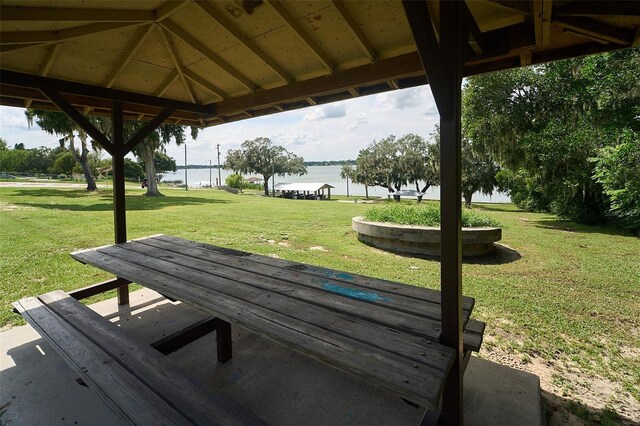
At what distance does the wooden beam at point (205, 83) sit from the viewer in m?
3.67

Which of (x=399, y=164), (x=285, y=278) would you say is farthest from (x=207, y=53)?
(x=399, y=164)

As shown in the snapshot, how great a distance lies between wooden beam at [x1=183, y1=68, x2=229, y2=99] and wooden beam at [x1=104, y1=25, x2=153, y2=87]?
23.1 inches

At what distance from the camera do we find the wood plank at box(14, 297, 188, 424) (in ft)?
4.91

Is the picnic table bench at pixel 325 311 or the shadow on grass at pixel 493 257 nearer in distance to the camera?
the picnic table bench at pixel 325 311

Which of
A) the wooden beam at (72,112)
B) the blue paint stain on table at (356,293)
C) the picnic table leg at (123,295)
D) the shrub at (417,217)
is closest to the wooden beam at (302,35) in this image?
the blue paint stain on table at (356,293)

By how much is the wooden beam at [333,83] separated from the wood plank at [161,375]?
276cm

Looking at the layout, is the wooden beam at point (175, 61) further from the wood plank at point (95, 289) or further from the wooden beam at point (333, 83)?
the wood plank at point (95, 289)

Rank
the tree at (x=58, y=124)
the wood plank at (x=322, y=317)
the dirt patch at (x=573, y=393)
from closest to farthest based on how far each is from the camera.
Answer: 1. the wood plank at (x=322, y=317)
2. the dirt patch at (x=573, y=393)
3. the tree at (x=58, y=124)

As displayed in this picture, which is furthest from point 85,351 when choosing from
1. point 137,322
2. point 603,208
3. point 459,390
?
point 603,208

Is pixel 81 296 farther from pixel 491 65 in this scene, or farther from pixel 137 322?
pixel 491 65

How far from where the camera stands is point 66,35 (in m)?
2.67

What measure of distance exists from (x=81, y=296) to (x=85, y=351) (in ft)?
6.38

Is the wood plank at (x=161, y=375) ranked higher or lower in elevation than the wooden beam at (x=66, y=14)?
lower

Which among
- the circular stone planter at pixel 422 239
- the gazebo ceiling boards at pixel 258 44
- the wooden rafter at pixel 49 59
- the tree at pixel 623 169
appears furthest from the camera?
the tree at pixel 623 169
